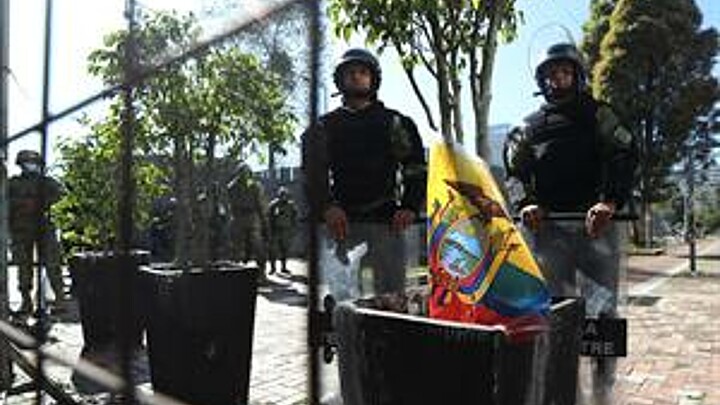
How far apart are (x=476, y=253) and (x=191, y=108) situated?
0.93 meters

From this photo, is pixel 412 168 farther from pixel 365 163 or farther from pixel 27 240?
pixel 27 240

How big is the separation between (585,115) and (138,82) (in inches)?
64.5

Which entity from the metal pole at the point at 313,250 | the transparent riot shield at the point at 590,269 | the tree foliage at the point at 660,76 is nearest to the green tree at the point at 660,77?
the tree foliage at the point at 660,76

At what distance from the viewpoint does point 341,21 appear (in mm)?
2803

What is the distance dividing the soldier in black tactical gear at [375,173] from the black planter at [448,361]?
909 millimetres

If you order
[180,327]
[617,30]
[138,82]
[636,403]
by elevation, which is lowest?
[636,403]

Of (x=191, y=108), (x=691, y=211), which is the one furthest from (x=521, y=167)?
(x=691, y=211)

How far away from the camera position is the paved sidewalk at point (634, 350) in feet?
6.10

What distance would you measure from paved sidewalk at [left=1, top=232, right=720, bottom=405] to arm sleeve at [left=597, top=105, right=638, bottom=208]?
0.57 metres

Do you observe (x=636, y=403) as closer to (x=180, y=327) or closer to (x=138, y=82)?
(x=180, y=327)

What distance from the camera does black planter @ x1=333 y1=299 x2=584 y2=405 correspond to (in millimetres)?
1387

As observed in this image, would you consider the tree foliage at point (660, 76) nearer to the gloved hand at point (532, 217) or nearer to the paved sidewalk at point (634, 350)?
the paved sidewalk at point (634, 350)

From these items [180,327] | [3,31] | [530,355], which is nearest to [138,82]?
[530,355]

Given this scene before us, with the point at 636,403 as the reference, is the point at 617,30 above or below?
above
